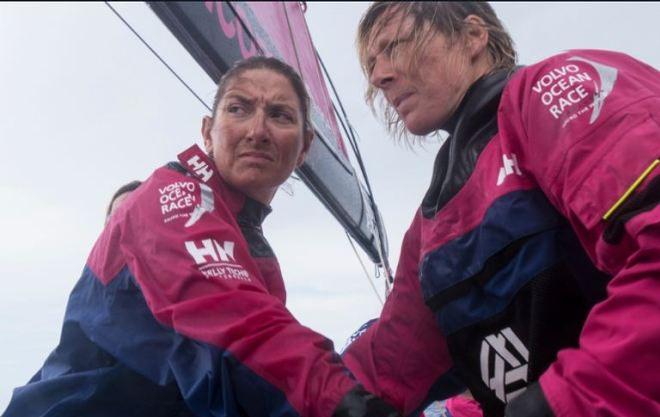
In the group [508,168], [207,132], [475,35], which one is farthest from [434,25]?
[207,132]

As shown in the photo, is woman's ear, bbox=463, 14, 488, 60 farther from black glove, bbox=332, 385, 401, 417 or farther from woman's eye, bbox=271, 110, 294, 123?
black glove, bbox=332, 385, 401, 417

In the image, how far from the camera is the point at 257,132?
1378 mm

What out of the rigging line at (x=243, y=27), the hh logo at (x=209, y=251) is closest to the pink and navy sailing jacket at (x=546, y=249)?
the hh logo at (x=209, y=251)

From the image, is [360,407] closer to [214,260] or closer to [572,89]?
[214,260]

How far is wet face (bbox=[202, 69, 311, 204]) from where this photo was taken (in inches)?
54.7

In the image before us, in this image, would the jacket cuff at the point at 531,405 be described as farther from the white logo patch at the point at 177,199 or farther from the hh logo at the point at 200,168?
the hh logo at the point at 200,168

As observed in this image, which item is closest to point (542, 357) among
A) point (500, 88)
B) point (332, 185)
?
point (500, 88)

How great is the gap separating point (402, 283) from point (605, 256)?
68cm

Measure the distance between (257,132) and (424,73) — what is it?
17.2 inches

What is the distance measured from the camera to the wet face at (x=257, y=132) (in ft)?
4.56

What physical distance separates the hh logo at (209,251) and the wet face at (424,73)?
46 cm

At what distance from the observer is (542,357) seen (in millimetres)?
937

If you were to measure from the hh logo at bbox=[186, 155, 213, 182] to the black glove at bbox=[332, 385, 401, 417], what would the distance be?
60cm

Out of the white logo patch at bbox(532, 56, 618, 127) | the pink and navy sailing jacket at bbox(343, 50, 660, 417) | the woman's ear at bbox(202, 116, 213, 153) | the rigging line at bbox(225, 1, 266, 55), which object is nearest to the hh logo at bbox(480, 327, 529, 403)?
the pink and navy sailing jacket at bbox(343, 50, 660, 417)
